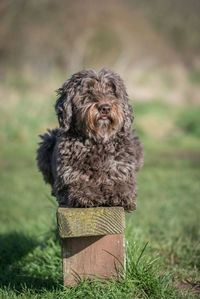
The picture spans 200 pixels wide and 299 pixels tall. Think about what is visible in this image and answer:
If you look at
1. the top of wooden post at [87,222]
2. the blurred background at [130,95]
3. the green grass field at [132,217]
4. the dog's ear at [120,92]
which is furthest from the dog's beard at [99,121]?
the blurred background at [130,95]

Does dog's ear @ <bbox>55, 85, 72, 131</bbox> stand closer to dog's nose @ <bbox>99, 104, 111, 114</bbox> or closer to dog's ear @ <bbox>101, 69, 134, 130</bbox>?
dog's nose @ <bbox>99, 104, 111, 114</bbox>

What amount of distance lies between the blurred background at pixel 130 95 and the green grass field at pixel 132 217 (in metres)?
0.03

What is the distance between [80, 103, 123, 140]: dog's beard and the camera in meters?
3.06

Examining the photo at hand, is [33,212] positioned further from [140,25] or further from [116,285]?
[140,25]

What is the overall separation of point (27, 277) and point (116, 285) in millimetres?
1321

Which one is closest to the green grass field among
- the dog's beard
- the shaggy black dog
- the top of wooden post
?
the top of wooden post

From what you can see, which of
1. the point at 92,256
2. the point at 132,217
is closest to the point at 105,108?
the point at 92,256

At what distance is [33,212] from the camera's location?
22.7 feet

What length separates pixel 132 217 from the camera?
571 cm

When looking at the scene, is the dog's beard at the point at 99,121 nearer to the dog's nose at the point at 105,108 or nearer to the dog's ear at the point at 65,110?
the dog's nose at the point at 105,108

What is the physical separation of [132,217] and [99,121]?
9.76 ft

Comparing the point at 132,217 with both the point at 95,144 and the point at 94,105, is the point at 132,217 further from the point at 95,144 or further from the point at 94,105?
the point at 94,105

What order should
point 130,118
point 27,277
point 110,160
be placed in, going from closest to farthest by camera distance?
point 110,160 < point 130,118 < point 27,277

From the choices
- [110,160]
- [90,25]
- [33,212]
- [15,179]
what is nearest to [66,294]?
[110,160]
